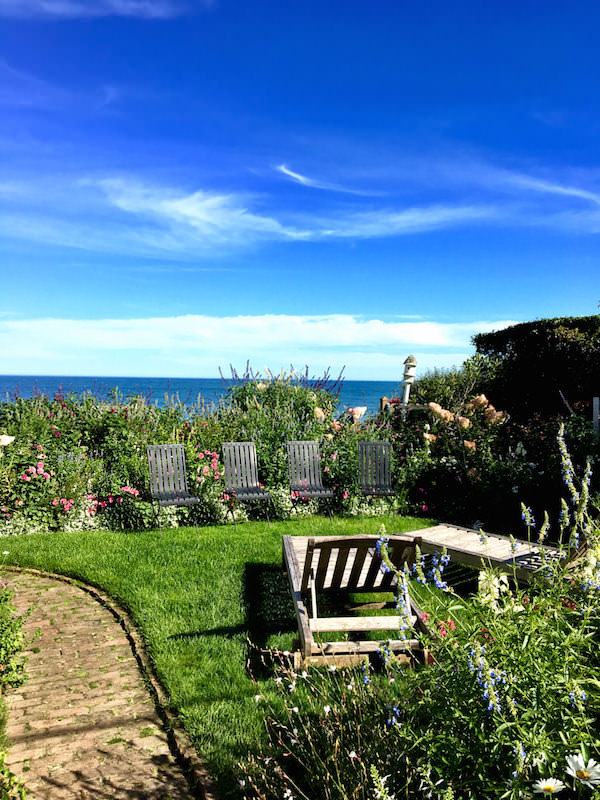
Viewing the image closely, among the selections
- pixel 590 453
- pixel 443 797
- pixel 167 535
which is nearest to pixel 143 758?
pixel 443 797

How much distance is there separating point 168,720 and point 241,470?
4.54 m

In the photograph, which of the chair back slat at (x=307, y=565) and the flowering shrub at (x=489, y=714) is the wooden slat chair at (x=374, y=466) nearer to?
the chair back slat at (x=307, y=565)

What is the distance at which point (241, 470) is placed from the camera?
25.2ft

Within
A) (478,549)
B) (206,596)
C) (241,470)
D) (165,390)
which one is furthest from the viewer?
(165,390)

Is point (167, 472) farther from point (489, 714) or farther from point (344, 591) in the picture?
point (489, 714)

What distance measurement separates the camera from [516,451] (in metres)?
8.24

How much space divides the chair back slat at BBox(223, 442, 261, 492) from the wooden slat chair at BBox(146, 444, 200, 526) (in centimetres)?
53

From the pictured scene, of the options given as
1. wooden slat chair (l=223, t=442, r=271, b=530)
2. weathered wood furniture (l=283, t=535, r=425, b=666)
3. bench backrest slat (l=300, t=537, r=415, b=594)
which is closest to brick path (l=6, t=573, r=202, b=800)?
weathered wood furniture (l=283, t=535, r=425, b=666)

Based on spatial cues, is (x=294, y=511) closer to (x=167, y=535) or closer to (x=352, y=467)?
(x=352, y=467)

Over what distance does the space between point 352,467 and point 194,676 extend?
4.79 m

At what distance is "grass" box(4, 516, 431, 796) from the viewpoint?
3.18 m

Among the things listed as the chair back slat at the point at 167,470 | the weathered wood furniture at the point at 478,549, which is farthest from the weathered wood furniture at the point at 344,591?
the chair back slat at the point at 167,470

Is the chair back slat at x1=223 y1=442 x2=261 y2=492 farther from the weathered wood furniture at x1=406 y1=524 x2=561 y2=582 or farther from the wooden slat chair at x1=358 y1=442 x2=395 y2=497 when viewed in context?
the weathered wood furniture at x1=406 y1=524 x2=561 y2=582

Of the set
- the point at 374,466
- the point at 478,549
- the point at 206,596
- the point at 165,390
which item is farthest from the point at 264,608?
the point at 165,390
